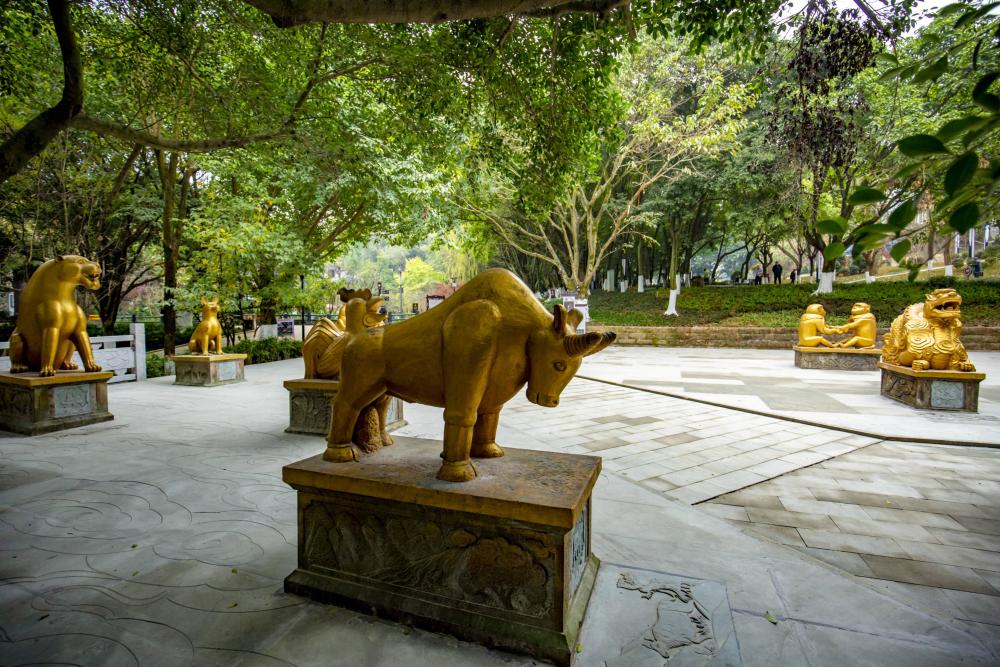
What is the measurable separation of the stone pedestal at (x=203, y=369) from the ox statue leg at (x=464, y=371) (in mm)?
7845

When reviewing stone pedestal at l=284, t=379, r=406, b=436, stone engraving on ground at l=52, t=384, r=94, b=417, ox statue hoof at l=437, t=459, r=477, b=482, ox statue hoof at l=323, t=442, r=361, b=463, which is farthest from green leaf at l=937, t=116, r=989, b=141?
stone engraving on ground at l=52, t=384, r=94, b=417

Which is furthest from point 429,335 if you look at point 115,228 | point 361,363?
point 115,228

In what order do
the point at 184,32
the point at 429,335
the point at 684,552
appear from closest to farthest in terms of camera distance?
the point at 429,335, the point at 684,552, the point at 184,32

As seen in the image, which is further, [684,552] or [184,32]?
[184,32]

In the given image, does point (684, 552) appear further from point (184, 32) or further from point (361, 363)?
point (184, 32)

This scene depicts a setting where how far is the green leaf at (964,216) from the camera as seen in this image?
82cm

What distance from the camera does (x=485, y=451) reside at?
Result: 2.33 m

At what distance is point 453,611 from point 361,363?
3.57 feet

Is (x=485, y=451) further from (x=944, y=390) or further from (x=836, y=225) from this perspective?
(x=944, y=390)

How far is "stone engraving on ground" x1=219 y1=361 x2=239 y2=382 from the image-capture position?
858 cm

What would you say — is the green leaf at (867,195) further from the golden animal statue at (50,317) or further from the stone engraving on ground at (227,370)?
the stone engraving on ground at (227,370)

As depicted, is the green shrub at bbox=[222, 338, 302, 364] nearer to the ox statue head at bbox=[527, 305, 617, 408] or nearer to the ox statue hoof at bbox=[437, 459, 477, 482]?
the ox statue hoof at bbox=[437, 459, 477, 482]

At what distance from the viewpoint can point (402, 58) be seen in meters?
5.09

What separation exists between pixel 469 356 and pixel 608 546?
1.49 meters
